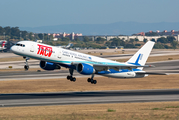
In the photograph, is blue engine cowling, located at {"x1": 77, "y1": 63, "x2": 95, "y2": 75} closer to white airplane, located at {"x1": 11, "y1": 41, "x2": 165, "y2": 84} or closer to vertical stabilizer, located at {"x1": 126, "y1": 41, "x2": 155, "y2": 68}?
white airplane, located at {"x1": 11, "y1": 41, "x2": 165, "y2": 84}

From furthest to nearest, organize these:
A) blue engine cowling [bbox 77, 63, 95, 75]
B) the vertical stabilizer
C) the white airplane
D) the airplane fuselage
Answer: the vertical stabilizer
blue engine cowling [bbox 77, 63, 95, 75]
the white airplane
the airplane fuselage

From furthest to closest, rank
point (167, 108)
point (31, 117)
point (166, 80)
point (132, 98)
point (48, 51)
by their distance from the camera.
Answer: point (166, 80)
point (132, 98)
point (48, 51)
point (167, 108)
point (31, 117)

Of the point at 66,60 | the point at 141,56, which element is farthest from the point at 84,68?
the point at 141,56

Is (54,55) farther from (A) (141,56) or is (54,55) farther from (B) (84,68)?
(A) (141,56)

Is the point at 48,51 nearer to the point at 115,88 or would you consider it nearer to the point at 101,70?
the point at 101,70

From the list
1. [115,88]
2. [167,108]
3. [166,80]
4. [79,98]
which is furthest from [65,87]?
[167,108]

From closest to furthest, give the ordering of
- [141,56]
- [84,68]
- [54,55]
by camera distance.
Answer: [54,55] < [84,68] < [141,56]

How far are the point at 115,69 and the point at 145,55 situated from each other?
408 inches

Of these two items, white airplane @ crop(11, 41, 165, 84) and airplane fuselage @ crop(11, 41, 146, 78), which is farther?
white airplane @ crop(11, 41, 165, 84)

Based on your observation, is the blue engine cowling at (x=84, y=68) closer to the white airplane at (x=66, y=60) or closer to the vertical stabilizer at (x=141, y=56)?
the white airplane at (x=66, y=60)

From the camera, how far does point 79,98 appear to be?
5669 centimetres

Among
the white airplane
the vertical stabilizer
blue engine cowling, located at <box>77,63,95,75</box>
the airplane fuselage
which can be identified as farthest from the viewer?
the vertical stabilizer

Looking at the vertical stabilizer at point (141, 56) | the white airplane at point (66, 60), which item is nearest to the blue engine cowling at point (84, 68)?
the white airplane at point (66, 60)

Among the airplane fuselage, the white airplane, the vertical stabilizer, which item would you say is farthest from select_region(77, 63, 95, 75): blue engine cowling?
the vertical stabilizer
